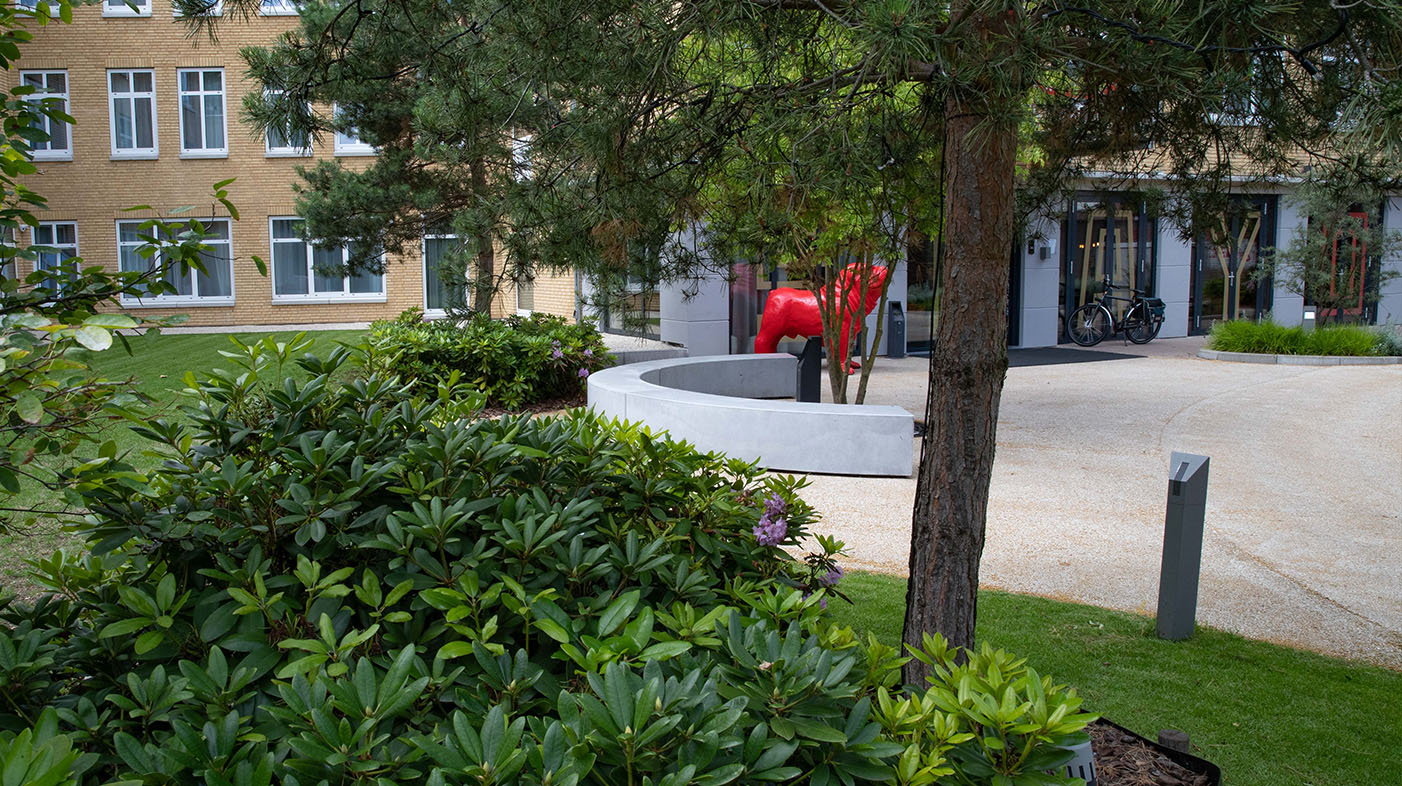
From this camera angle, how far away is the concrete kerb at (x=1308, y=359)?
1795 centimetres

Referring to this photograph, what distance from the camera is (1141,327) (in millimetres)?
22000

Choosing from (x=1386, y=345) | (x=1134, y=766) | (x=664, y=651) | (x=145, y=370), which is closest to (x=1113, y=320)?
(x=1386, y=345)

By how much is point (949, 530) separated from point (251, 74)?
3.27m

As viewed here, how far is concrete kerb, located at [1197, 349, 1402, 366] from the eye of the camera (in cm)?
1795

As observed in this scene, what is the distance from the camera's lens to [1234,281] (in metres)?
24.6

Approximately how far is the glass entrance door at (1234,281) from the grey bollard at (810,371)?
15869mm

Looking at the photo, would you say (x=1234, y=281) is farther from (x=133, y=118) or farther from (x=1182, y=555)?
(x=133, y=118)

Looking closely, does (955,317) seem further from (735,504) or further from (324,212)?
(324,212)

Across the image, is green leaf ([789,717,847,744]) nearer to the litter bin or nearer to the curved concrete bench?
the curved concrete bench

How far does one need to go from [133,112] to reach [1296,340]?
2666 cm

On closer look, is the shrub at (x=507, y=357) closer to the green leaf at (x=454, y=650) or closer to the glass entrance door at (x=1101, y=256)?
the green leaf at (x=454, y=650)

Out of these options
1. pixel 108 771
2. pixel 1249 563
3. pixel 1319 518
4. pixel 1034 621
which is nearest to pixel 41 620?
pixel 108 771

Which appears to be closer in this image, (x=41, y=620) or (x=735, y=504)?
(x=41, y=620)

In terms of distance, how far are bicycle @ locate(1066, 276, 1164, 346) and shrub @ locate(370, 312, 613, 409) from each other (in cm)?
1266
